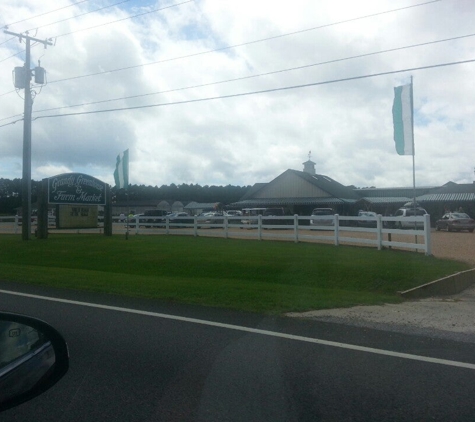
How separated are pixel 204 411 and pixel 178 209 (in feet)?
277

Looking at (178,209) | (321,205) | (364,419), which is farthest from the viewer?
(178,209)

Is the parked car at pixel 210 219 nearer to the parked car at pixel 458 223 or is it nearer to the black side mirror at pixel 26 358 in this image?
the parked car at pixel 458 223

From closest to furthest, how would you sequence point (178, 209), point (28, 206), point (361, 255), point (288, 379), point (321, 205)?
point (288, 379), point (361, 255), point (28, 206), point (321, 205), point (178, 209)

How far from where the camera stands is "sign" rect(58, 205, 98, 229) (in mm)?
31922

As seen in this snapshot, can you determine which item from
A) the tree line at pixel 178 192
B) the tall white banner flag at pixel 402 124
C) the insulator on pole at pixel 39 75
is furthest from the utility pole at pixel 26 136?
the tree line at pixel 178 192

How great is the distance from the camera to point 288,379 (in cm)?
675

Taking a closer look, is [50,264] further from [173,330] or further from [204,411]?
[204,411]

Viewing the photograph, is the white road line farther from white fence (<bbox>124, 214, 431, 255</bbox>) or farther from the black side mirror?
white fence (<bbox>124, 214, 431, 255</bbox>)

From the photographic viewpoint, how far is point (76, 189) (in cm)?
3173

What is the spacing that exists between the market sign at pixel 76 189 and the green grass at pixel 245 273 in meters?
7.79

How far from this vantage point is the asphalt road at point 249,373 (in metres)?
5.81

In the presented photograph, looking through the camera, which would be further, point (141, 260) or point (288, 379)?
point (141, 260)

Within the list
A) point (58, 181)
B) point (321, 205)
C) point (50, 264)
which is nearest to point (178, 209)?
point (321, 205)

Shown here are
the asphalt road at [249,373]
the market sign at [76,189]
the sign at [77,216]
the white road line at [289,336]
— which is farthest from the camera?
the sign at [77,216]
